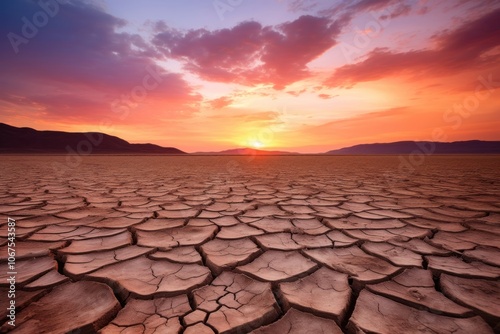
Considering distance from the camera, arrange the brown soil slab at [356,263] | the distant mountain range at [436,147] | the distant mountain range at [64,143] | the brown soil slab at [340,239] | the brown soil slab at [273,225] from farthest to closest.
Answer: the distant mountain range at [436,147] → the distant mountain range at [64,143] → the brown soil slab at [273,225] → the brown soil slab at [340,239] → the brown soil slab at [356,263]

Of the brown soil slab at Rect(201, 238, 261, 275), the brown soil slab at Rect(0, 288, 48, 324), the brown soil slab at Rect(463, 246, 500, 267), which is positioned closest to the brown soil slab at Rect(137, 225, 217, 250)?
the brown soil slab at Rect(201, 238, 261, 275)

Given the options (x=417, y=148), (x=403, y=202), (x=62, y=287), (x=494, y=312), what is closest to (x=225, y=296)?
(x=62, y=287)

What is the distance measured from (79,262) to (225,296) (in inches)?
30.7

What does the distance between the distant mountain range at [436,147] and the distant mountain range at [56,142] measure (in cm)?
6740

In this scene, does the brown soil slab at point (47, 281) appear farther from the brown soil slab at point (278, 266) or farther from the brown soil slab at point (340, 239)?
A: the brown soil slab at point (340, 239)

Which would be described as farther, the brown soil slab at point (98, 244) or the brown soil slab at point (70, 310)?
the brown soil slab at point (98, 244)

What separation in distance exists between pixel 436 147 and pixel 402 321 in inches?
3664

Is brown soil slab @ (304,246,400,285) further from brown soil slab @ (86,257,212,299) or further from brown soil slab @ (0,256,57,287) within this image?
brown soil slab @ (0,256,57,287)

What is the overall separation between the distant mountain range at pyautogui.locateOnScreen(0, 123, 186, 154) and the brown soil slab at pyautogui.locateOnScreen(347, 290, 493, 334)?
130 feet

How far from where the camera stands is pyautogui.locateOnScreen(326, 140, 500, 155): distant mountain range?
2596 inches

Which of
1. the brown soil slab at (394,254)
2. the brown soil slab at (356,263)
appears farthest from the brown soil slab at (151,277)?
the brown soil slab at (394,254)

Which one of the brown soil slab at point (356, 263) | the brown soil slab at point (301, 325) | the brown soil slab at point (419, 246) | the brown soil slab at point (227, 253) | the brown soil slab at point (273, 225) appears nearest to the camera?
the brown soil slab at point (301, 325)

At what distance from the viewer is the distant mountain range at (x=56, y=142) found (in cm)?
3519

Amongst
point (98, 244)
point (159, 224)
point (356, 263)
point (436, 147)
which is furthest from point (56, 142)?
point (436, 147)
